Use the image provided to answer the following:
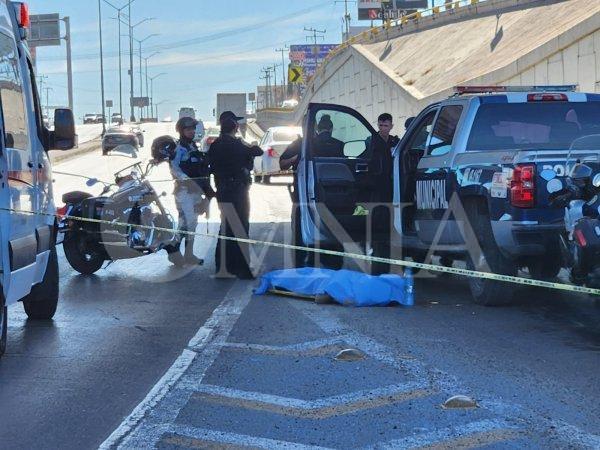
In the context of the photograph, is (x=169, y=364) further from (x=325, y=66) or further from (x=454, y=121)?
(x=325, y=66)

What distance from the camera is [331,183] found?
39.4 ft

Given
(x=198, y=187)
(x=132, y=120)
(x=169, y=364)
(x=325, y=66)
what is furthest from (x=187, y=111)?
(x=169, y=364)

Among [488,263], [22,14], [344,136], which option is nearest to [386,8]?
[344,136]

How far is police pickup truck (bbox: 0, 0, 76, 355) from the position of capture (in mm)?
7504

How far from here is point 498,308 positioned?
10.2 meters

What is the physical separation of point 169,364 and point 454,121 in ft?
15.4

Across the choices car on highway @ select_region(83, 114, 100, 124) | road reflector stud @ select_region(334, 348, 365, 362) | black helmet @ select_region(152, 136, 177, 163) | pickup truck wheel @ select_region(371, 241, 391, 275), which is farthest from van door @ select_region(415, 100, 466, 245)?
car on highway @ select_region(83, 114, 100, 124)

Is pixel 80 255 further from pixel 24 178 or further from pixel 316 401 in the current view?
pixel 316 401

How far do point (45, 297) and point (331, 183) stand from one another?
3.77m

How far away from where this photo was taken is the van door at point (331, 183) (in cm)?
1194

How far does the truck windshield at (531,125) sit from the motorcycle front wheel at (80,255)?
16.6ft

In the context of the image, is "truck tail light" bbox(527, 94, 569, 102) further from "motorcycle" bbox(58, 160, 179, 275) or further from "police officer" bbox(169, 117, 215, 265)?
"motorcycle" bbox(58, 160, 179, 275)

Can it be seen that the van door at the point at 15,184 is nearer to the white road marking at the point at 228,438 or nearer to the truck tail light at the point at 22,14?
the truck tail light at the point at 22,14

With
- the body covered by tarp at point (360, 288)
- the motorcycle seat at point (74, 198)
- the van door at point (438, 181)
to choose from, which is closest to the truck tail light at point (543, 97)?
the van door at point (438, 181)
